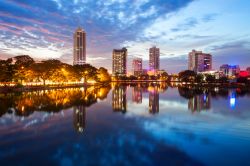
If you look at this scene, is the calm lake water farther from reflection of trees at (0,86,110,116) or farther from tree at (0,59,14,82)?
tree at (0,59,14,82)

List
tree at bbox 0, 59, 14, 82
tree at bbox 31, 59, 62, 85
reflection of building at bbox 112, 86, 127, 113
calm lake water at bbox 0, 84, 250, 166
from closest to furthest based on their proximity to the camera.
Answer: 1. calm lake water at bbox 0, 84, 250, 166
2. reflection of building at bbox 112, 86, 127, 113
3. tree at bbox 0, 59, 14, 82
4. tree at bbox 31, 59, 62, 85

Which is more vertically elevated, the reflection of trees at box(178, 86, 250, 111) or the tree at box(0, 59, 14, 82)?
the tree at box(0, 59, 14, 82)

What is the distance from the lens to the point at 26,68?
82750 mm

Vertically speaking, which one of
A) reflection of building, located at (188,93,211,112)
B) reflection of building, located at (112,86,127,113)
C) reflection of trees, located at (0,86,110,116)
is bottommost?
reflection of building, located at (188,93,211,112)

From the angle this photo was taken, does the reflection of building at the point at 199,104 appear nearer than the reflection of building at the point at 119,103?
No

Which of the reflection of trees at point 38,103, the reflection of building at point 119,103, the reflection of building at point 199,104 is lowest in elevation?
the reflection of building at point 199,104

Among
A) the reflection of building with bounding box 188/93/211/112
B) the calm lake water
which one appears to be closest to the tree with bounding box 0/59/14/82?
the calm lake water

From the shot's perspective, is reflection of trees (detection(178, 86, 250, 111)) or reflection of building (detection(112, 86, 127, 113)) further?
reflection of trees (detection(178, 86, 250, 111))

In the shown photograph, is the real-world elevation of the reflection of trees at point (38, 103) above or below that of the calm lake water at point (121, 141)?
above

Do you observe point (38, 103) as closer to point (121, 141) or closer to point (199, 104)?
point (121, 141)

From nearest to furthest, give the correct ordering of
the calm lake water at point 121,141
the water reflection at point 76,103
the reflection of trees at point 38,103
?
the calm lake water at point 121,141 → the water reflection at point 76,103 → the reflection of trees at point 38,103

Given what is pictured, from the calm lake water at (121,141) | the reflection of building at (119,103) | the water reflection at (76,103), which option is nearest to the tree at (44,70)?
the water reflection at (76,103)

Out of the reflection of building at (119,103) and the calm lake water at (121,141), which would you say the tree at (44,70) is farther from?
the calm lake water at (121,141)

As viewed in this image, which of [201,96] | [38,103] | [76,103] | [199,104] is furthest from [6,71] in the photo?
[199,104]
